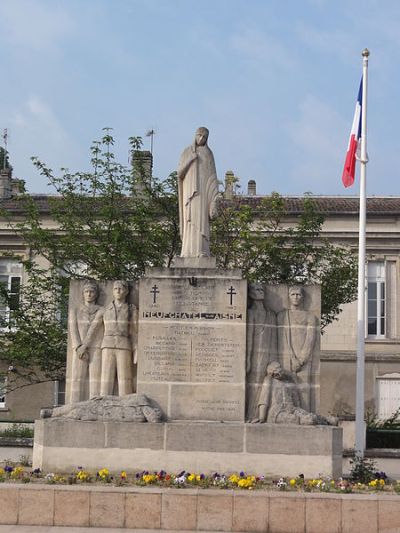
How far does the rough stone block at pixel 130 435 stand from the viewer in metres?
18.6

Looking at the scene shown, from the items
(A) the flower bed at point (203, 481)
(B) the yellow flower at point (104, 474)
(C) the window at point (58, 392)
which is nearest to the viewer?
(A) the flower bed at point (203, 481)

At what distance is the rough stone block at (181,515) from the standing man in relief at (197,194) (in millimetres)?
5864

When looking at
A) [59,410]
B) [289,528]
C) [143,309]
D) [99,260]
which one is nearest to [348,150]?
[99,260]

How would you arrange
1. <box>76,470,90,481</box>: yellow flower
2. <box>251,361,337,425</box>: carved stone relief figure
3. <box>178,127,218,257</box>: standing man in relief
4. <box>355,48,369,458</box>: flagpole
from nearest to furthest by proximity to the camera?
<box>76,470,90,481</box>: yellow flower → <box>251,361,337,425</box>: carved stone relief figure → <box>178,127,218,257</box>: standing man in relief → <box>355,48,369,458</box>: flagpole

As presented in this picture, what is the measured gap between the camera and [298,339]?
1975 centimetres

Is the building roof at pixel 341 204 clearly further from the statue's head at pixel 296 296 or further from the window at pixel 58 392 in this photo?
the statue's head at pixel 296 296

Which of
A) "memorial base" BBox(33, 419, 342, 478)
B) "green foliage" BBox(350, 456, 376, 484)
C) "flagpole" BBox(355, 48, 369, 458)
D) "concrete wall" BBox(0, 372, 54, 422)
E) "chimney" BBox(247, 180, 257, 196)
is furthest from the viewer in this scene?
"chimney" BBox(247, 180, 257, 196)

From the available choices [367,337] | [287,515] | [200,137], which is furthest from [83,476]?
[367,337]

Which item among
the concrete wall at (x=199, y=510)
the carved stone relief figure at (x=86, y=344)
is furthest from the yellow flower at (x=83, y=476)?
the carved stone relief figure at (x=86, y=344)

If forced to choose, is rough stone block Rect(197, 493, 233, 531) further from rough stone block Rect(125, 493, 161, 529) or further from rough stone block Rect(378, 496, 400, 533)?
rough stone block Rect(378, 496, 400, 533)

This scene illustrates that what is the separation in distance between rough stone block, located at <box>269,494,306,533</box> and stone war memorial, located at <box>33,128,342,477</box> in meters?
2.88

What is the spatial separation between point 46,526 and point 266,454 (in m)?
4.41

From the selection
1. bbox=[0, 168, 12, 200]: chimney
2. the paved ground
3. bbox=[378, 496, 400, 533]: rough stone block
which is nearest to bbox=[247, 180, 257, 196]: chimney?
bbox=[0, 168, 12, 200]: chimney

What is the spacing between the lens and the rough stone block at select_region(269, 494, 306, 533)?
15422mm
